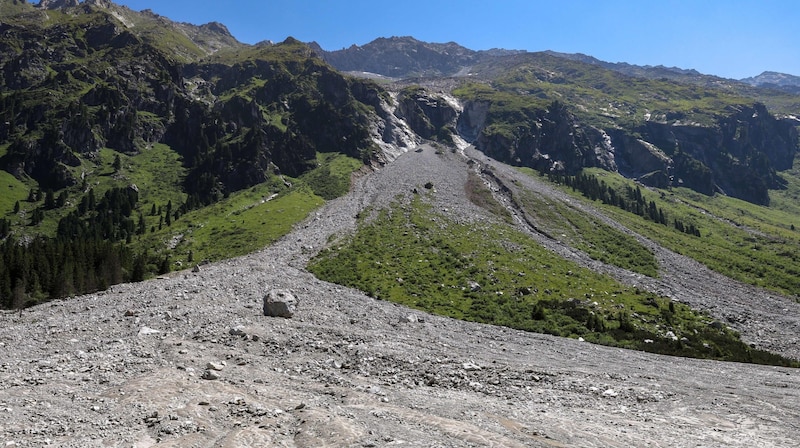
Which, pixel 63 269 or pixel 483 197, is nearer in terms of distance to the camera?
pixel 63 269

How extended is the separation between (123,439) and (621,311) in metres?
61.3

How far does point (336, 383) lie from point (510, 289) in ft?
153

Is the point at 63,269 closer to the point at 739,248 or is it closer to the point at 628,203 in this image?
the point at 739,248

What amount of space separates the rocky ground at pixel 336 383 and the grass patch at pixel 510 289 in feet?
19.5

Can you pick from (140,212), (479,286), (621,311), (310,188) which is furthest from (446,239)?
(140,212)

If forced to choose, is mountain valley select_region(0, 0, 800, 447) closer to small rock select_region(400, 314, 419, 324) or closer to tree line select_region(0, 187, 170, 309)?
small rock select_region(400, 314, 419, 324)

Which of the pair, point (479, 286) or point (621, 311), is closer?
point (621, 311)

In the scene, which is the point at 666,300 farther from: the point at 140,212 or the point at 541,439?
the point at 140,212

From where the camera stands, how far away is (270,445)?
65.2ft

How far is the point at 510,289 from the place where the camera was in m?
70.8

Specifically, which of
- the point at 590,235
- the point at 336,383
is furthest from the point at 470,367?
the point at 590,235

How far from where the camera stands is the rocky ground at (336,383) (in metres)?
21.3

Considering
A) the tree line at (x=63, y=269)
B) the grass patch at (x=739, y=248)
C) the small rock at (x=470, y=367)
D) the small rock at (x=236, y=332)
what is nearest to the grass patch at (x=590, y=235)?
the grass patch at (x=739, y=248)

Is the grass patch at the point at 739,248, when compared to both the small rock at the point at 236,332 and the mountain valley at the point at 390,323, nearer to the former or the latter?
the mountain valley at the point at 390,323
